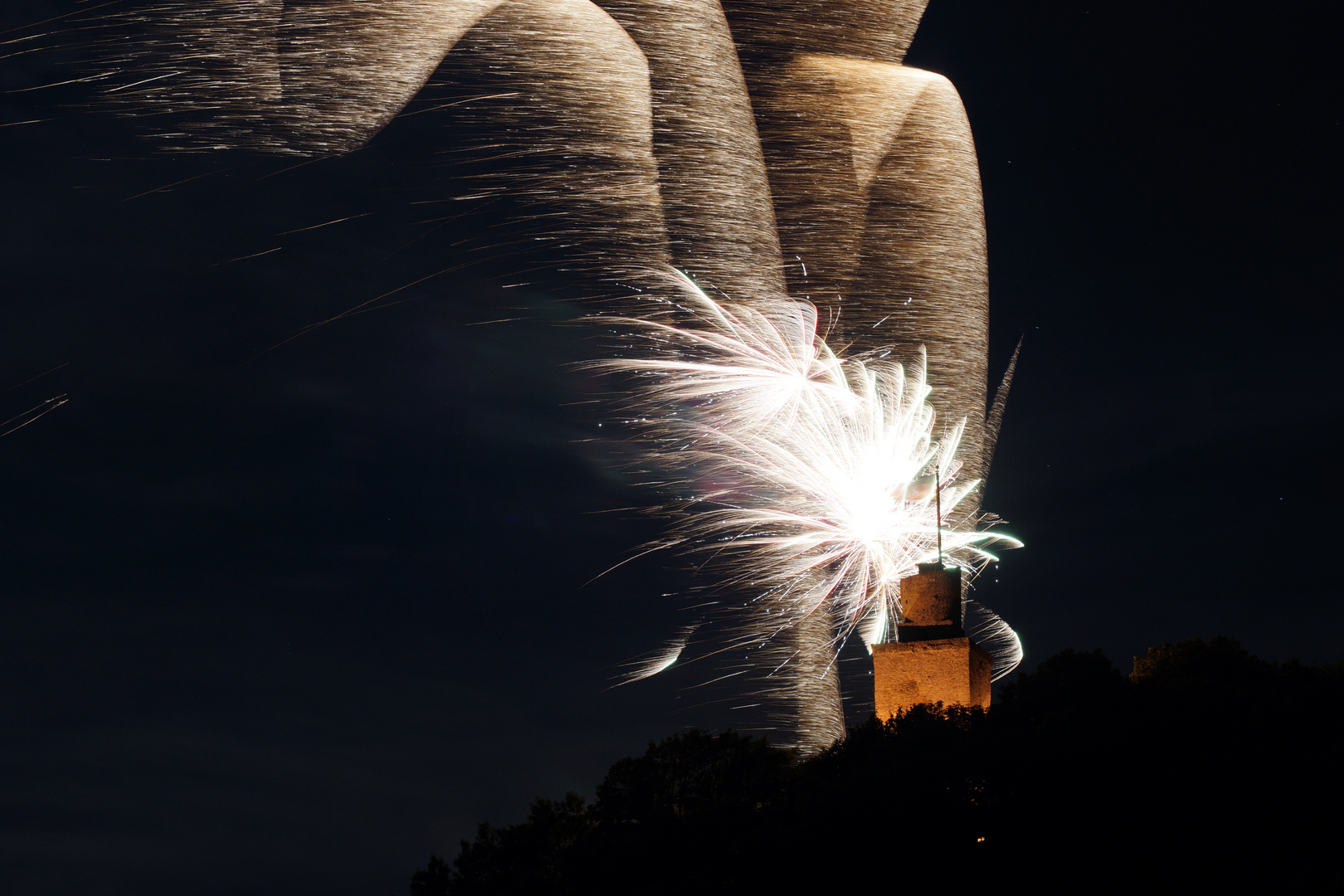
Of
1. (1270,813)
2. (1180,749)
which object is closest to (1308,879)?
(1270,813)

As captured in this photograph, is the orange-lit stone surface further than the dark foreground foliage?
Yes

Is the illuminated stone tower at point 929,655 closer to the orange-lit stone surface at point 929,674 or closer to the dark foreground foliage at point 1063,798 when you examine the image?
the orange-lit stone surface at point 929,674

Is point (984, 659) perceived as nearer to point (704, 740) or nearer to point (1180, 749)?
point (1180, 749)

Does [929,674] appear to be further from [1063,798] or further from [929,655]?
[1063,798]

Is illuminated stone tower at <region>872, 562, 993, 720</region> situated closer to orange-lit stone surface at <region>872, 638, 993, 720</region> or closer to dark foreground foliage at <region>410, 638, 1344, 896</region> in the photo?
orange-lit stone surface at <region>872, 638, 993, 720</region>

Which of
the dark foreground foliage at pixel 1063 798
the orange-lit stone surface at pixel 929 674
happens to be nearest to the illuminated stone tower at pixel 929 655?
the orange-lit stone surface at pixel 929 674

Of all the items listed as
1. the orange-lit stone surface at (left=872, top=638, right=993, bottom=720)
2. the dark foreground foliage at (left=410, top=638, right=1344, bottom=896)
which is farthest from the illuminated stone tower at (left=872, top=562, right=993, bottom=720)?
the dark foreground foliage at (left=410, top=638, right=1344, bottom=896)

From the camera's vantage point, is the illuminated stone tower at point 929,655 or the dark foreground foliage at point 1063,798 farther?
the illuminated stone tower at point 929,655

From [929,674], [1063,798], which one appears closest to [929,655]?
[929,674]
